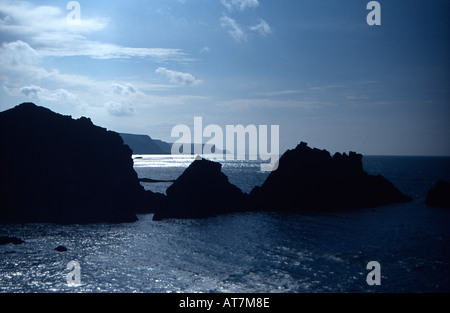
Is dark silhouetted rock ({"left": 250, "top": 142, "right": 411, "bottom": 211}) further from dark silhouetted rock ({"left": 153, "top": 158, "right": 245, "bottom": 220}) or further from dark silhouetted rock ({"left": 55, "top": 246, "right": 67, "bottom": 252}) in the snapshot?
dark silhouetted rock ({"left": 55, "top": 246, "right": 67, "bottom": 252})

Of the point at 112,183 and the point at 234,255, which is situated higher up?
the point at 112,183

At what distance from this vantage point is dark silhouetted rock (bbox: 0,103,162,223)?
63.0 m

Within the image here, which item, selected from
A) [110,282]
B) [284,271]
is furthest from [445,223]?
[110,282]

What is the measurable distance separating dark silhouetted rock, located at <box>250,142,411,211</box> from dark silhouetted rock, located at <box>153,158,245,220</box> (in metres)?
6.98

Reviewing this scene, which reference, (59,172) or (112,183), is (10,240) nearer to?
(59,172)

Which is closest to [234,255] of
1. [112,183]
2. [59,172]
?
[112,183]

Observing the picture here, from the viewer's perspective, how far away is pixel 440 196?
79125 mm

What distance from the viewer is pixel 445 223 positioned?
58.8 m

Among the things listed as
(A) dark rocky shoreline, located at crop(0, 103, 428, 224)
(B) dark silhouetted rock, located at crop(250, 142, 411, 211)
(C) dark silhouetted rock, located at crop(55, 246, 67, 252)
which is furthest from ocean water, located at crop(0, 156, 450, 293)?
(B) dark silhouetted rock, located at crop(250, 142, 411, 211)

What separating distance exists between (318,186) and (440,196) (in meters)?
28.8

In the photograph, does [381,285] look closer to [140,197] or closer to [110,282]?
[110,282]

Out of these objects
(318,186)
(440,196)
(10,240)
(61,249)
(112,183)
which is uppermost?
(112,183)

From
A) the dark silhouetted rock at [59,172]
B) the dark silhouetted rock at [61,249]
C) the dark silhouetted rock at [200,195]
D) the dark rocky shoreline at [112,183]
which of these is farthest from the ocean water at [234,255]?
the dark rocky shoreline at [112,183]

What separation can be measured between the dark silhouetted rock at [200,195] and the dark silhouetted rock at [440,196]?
46.6m
